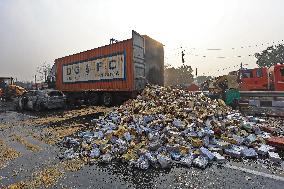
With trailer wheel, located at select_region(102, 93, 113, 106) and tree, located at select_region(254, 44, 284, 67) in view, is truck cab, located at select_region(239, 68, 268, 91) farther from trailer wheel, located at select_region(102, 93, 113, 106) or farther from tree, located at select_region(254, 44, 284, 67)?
tree, located at select_region(254, 44, 284, 67)

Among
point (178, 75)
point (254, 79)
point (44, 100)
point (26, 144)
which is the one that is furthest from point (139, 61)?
point (178, 75)

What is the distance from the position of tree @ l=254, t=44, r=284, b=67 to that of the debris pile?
244ft

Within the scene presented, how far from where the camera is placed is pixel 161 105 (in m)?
10.6

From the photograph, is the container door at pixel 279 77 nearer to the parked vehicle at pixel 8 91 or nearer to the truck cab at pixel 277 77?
the truck cab at pixel 277 77

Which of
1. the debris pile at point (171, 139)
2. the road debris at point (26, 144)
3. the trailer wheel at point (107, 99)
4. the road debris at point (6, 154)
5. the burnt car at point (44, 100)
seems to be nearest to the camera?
the debris pile at point (171, 139)

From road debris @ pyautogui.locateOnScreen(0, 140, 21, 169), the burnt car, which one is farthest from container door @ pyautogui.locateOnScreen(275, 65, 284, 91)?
road debris @ pyautogui.locateOnScreen(0, 140, 21, 169)

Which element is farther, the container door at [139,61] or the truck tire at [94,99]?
the truck tire at [94,99]

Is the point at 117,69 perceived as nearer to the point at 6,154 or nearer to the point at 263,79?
the point at 6,154

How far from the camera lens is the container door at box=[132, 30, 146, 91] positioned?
15.1m

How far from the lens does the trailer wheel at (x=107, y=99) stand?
1714 cm

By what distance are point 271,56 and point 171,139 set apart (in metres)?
79.8

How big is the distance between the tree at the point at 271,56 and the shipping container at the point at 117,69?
2679 inches

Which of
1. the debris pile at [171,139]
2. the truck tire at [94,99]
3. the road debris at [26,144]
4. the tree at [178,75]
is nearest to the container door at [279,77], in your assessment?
the debris pile at [171,139]

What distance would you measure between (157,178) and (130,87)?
34.2ft
